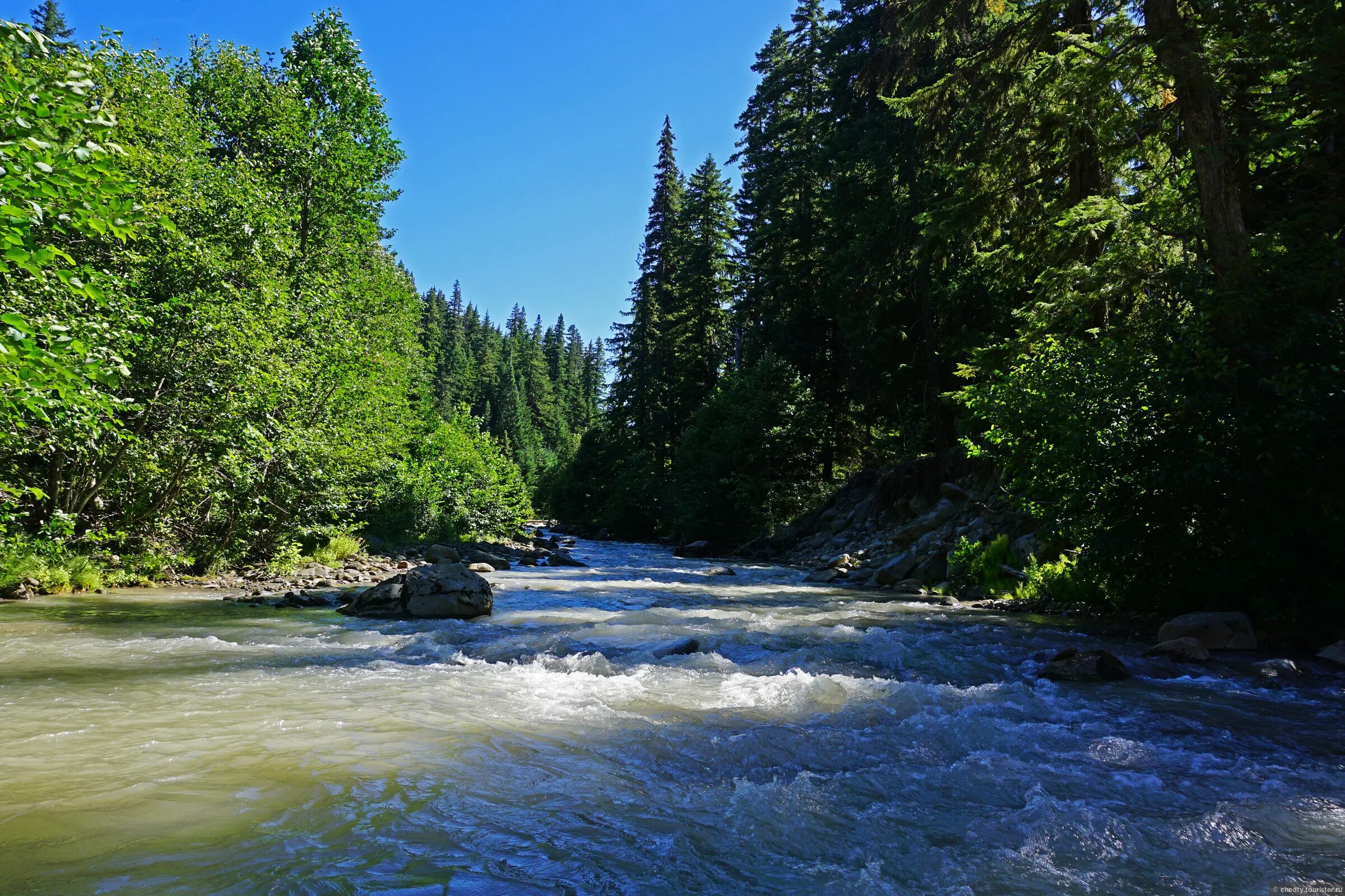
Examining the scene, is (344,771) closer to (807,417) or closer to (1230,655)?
(1230,655)

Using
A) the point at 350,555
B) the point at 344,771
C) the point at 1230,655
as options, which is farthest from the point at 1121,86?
the point at 350,555

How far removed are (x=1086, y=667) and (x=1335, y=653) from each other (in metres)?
2.67

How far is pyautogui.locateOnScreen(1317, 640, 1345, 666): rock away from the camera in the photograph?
695cm

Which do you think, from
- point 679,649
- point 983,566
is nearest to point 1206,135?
point 983,566

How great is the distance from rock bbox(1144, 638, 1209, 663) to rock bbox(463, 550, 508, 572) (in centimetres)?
1498

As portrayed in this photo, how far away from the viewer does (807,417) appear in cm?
2706

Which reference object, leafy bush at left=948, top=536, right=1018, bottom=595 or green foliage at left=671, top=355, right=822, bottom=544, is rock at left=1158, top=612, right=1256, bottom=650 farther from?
green foliage at left=671, top=355, right=822, bottom=544

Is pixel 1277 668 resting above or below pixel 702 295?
below

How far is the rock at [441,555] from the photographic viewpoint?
19.1 m

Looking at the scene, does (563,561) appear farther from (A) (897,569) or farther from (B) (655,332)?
(B) (655,332)

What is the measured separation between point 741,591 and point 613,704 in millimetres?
9279

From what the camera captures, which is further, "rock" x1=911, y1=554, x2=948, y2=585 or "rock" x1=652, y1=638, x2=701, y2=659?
"rock" x1=911, y1=554, x2=948, y2=585

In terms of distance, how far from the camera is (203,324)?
38.4 ft

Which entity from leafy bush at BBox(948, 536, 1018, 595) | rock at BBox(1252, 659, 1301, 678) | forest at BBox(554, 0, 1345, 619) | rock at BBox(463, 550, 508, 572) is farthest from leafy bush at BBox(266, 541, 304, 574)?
rock at BBox(1252, 659, 1301, 678)
